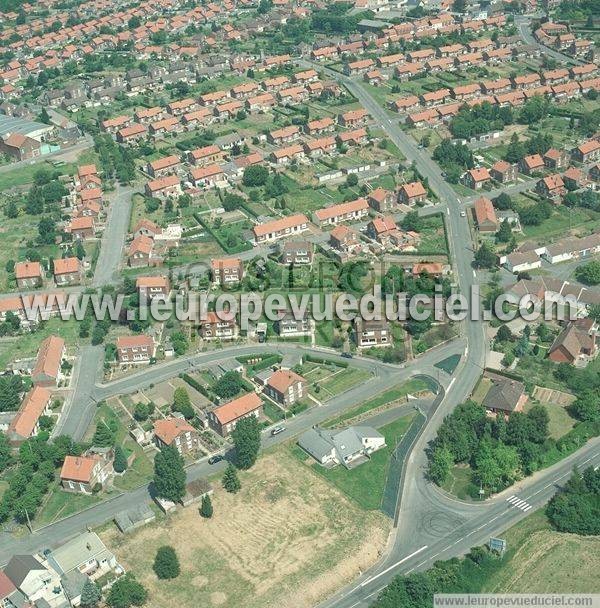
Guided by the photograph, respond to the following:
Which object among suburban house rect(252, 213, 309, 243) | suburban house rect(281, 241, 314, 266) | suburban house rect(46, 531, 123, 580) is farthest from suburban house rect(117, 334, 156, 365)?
suburban house rect(252, 213, 309, 243)

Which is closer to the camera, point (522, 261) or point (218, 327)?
point (218, 327)

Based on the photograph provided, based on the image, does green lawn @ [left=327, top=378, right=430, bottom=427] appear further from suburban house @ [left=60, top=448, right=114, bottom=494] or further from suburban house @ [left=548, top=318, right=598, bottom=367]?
suburban house @ [left=60, top=448, right=114, bottom=494]

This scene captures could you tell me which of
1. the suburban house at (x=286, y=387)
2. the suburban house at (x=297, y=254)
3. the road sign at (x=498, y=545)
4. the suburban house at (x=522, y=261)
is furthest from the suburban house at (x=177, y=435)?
the suburban house at (x=522, y=261)

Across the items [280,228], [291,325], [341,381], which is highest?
[280,228]

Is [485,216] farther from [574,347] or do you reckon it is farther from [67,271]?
[67,271]

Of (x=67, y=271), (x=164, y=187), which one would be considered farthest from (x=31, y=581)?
(x=164, y=187)

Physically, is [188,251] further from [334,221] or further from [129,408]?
[129,408]

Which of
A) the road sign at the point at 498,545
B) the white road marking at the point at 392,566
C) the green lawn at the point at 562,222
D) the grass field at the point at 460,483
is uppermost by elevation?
the road sign at the point at 498,545

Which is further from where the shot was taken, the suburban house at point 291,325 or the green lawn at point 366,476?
the suburban house at point 291,325

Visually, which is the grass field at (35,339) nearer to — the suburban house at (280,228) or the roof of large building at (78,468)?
the roof of large building at (78,468)
